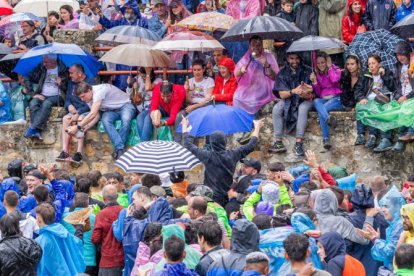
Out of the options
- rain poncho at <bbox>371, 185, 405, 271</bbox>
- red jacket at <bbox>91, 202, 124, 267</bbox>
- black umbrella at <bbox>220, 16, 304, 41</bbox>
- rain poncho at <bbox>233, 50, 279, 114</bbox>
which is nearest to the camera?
rain poncho at <bbox>371, 185, 405, 271</bbox>

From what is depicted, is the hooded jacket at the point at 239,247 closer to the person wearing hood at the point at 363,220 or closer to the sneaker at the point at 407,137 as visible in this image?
the person wearing hood at the point at 363,220

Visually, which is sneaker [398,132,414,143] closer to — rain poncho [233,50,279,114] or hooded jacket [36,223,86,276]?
rain poncho [233,50,279,114]

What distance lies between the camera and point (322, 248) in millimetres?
7414

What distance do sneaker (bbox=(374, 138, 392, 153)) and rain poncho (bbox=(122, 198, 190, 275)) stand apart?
542 centimetres

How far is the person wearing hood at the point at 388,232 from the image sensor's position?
7.61 metres

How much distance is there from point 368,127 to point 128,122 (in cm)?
410

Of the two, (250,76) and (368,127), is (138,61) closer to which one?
(250,76)

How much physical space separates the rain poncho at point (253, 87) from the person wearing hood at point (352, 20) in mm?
1569

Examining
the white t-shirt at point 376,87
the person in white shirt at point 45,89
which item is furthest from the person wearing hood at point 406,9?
the person in white shirt at point 45,89

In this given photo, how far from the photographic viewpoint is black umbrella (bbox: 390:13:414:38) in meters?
12.7

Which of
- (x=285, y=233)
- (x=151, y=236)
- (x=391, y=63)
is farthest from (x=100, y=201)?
(x=391, y=63)

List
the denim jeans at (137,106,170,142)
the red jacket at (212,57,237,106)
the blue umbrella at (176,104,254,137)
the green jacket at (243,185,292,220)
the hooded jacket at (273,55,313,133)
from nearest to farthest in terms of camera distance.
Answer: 1. the green jacket at (243,185,292,220)
2. the blue umbrella at (176,104,254,137)
3. the hooded jacket at (273,55,313,133)
4. the red jacket at (212,57,237,106)
5. the denim jeans at (137,106,170,142)

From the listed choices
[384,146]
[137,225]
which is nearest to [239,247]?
[137,225]

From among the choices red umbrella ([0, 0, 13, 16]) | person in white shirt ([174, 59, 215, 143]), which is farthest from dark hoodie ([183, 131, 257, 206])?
red umbrella ([0, 0, 13, 16])
